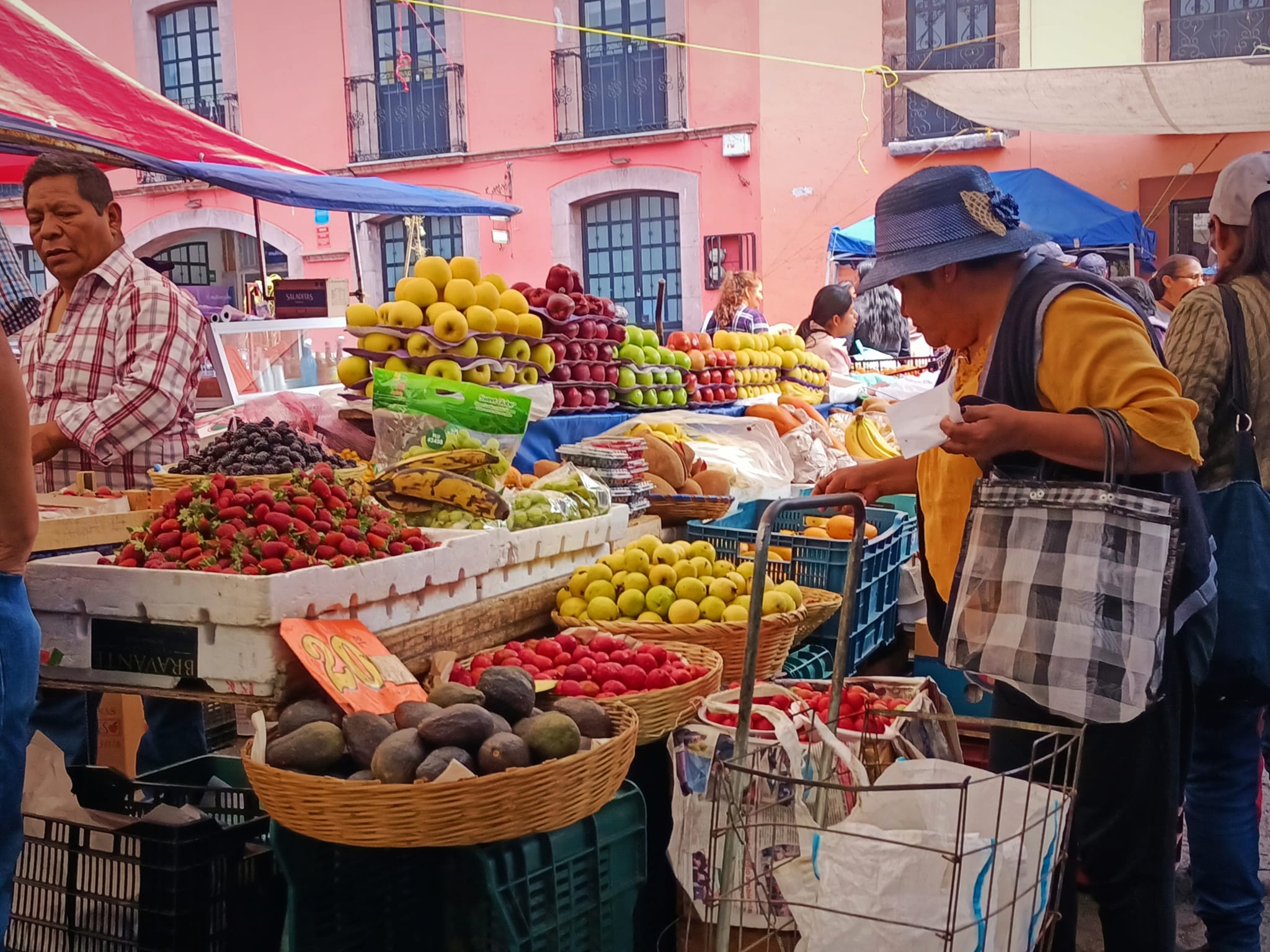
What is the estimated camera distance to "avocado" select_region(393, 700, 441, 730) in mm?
2305

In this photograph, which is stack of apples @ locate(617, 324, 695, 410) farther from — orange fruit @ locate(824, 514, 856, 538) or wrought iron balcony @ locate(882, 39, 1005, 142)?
wrought iron balcony @ locate(882, 39, 1005, 142)

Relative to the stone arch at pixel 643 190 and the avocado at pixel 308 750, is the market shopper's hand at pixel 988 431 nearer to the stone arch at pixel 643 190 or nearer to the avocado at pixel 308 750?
the avocado at pixel 308 750

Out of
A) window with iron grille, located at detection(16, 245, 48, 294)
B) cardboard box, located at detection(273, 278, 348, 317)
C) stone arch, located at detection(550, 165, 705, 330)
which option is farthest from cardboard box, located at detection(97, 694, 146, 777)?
window with iron grille, located at detection(16, 245, 48, 294)

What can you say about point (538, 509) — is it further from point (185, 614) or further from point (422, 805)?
point (422, 805)

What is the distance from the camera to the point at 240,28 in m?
18.3

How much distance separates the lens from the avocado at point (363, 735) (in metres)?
2.23

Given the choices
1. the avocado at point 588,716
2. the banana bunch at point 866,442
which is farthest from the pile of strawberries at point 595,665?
the banana bunch at point 866,442

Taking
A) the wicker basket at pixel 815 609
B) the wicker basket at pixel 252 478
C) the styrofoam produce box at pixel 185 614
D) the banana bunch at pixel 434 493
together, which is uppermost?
the wicker basket at pixel 252 478

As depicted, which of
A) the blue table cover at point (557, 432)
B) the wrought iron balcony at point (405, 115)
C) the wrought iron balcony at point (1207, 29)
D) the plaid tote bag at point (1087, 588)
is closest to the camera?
the plaid tote bag at point (1087, 588)

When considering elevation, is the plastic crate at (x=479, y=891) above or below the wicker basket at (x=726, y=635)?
below

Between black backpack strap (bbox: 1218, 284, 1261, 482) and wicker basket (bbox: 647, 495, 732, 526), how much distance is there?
6.29 ft

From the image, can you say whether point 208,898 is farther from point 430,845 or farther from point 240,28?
point 240,28

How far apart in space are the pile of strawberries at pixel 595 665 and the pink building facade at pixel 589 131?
13458mm

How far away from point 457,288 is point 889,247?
2668 millimetres
